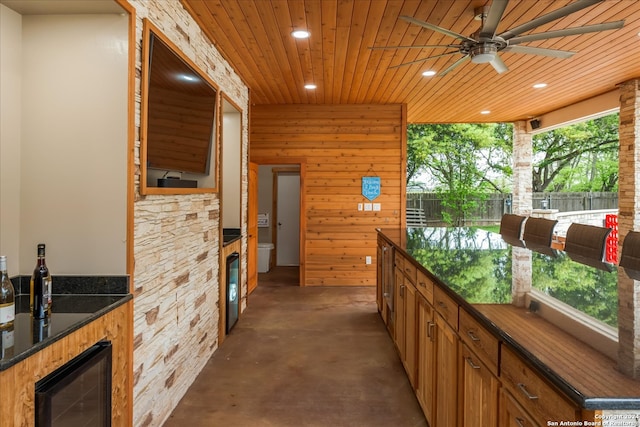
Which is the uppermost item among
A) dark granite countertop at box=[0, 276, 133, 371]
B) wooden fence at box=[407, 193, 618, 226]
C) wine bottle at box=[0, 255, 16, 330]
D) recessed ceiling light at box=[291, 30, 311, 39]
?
recessed ceiling light at box=[291, 30, 311, 39]

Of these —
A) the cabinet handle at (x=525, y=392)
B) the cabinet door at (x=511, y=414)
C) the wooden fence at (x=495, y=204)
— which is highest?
the wooden fence at (x=495, y=204)

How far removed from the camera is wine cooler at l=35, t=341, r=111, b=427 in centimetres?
134

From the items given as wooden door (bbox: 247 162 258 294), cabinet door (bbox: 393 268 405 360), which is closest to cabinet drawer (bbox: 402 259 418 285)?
cabinet door (bbox: 393 268 405 360)

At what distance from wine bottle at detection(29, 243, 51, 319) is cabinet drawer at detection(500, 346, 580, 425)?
67.2 inches

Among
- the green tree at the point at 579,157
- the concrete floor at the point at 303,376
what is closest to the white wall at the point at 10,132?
the concrete floor at the point at 303,376

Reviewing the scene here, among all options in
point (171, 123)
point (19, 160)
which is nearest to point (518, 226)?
point (171, 123)

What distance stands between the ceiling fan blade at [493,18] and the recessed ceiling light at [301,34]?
4.89 feet

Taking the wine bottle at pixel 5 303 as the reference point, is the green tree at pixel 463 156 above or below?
above

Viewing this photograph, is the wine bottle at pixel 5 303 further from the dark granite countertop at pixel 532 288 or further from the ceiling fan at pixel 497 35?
the ceiling fan at pixel 497 35

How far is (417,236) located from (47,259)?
3.06 m

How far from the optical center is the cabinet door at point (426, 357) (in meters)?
2.17

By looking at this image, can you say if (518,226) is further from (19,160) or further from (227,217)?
(19,160)

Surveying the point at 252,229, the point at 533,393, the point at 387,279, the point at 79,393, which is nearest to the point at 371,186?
the point at 252,229

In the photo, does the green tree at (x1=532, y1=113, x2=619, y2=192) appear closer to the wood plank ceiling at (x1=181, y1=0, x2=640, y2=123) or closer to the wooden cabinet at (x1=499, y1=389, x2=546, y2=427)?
the wood plank ceiling at (x1=181, y1=0, x2=640, y2=123)
